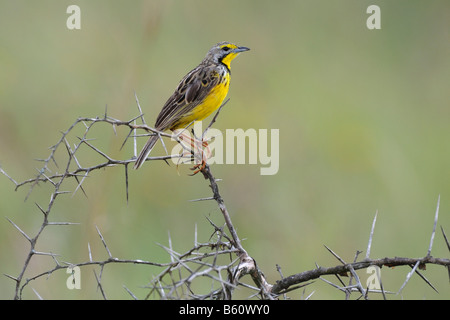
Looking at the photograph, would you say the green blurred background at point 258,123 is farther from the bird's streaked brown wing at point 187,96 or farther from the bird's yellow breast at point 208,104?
the bird's yellow breast at point 208,104

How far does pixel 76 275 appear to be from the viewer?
4.77 metres

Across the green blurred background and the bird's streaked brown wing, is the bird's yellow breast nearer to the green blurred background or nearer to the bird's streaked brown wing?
the bird's streaked brown wing

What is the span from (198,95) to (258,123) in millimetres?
2011

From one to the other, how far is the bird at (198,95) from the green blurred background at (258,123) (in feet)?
1.91

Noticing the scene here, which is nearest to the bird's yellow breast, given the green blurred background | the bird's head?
the bird's head

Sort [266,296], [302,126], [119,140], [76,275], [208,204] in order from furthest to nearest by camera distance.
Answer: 1. [302,126]
2. [208,204]
3. [119,140]
4. [76,275]
5. [266,296]

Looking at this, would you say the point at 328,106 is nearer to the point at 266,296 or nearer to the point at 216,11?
the point at 216,11

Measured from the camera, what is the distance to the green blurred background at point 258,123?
5.97m

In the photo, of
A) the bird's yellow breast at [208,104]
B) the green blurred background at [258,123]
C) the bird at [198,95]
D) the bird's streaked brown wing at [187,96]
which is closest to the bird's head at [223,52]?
the bird at [198,95]

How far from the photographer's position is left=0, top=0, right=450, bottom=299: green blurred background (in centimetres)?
597

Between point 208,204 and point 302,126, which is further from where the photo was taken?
point 302,126

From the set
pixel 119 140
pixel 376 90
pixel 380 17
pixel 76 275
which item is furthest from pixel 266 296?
pixel 380 17

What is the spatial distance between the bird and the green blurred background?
58cm

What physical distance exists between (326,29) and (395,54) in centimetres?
96
